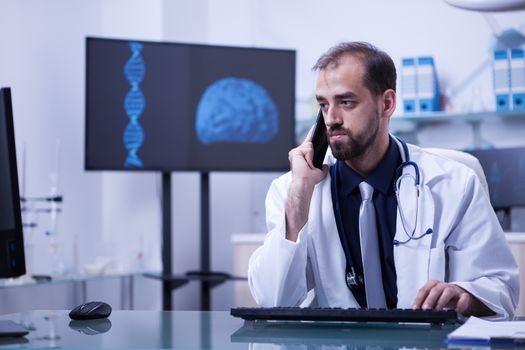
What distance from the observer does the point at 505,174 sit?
3773 mm

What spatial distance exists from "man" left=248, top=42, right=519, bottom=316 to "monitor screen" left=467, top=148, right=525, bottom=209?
1.75m

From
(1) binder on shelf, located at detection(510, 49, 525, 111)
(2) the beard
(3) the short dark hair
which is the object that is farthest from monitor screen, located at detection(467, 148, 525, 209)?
(2) the beard

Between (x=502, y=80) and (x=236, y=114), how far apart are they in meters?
1.30

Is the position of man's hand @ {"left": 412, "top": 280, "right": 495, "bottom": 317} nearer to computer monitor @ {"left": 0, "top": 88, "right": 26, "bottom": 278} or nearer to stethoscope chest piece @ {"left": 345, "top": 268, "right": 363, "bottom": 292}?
stethoscope chest piece @ {"left": 345, "top": 268, "right": 363, "bottom": 292}

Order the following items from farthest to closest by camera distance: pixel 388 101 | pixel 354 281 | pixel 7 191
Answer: pixel 388 101
pixel 354 281
pixel 7 191

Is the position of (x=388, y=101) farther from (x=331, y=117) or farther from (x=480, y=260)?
(x=480, y=260)

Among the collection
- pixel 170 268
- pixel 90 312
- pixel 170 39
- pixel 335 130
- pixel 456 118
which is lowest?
pixel 170 268

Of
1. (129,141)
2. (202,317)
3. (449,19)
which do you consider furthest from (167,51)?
(202,317)

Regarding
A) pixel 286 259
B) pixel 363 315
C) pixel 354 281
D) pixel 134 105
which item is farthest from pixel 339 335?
pixel 134 105

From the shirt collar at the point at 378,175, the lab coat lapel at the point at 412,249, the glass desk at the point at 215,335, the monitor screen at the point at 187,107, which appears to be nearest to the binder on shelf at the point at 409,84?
the monitor screen at the point at 187,107

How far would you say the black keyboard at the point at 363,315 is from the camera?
1.35 metres

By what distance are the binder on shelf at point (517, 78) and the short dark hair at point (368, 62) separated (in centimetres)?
186

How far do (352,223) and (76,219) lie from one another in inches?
97.7

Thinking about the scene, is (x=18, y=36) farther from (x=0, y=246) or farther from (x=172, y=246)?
(x=0, y=246)
